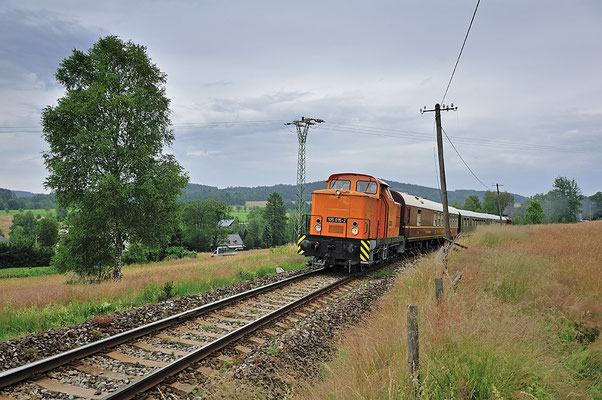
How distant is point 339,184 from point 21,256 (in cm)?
5560

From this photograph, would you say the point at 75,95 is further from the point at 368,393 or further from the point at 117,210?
the point at 368,393

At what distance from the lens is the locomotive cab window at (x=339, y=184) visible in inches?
578

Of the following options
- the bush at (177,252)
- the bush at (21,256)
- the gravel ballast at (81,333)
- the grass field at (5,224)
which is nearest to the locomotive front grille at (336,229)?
the gravel ballast at (81,333)

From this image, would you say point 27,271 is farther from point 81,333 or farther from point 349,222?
point 81,333

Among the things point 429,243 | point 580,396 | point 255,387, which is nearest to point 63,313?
point 255,387

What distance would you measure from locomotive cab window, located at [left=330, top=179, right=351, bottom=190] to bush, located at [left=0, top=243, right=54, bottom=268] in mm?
54866

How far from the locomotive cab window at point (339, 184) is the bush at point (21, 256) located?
54866 millimetres

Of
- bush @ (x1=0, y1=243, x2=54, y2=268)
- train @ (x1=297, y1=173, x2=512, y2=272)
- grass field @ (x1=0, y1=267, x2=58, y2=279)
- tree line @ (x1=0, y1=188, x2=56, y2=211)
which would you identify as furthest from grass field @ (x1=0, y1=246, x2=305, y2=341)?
tree line @ (x1=0, y1=188, x2=56, y2=211)

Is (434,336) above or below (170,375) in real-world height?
above

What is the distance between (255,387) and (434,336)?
7.64ft

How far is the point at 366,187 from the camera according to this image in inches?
571

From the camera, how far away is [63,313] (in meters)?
7.77

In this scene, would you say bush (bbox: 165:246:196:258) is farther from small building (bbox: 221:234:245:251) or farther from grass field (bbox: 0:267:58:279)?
small building (bbox: 221:234:245:251)

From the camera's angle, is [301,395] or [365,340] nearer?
[301,395]
